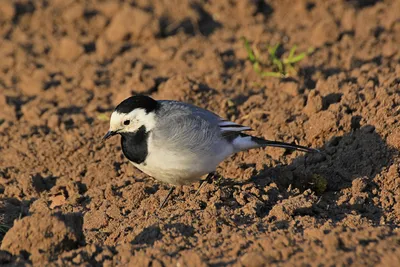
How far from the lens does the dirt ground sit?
18.3 ft

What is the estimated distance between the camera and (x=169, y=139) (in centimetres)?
688

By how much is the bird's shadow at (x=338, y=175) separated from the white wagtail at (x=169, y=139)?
1.69 feet

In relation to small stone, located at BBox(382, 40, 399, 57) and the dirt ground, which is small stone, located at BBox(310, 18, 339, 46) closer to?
the dirt ground

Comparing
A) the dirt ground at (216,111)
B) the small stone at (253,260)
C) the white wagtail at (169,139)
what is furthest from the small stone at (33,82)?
the small stone at (253,260)

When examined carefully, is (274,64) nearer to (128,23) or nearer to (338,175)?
(338,175)

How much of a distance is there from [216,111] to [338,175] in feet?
7.36

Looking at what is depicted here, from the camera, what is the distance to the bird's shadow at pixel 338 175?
6.84m

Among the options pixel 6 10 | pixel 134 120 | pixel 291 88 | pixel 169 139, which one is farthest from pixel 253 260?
pixel 6 10

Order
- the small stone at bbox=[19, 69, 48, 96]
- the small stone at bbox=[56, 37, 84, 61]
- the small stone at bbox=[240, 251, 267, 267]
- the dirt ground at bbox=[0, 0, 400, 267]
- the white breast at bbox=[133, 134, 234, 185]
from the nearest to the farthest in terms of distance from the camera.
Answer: the small stone at bbox=[240, 251, 267, 267] < the dirt ground at bbox=[0, 0, 400, 267] < the white breast at bbox=[133, 134, 234, 185] < the small stone at bbox=[19, 69, 48, 96] < the small stone at bbox=[56, 37, 84, 61]

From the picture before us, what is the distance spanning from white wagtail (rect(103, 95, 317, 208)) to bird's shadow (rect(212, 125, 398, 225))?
1.69 ft

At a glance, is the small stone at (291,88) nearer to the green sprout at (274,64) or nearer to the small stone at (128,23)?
the green sprout at (274,64)

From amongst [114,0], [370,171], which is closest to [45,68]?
[114,0]

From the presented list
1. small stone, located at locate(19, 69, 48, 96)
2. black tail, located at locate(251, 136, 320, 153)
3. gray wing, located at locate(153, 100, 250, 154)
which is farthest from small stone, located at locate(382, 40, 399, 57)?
small stone, located at locate(19, 69, 48, 96)

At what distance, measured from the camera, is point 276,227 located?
19.7 feet
